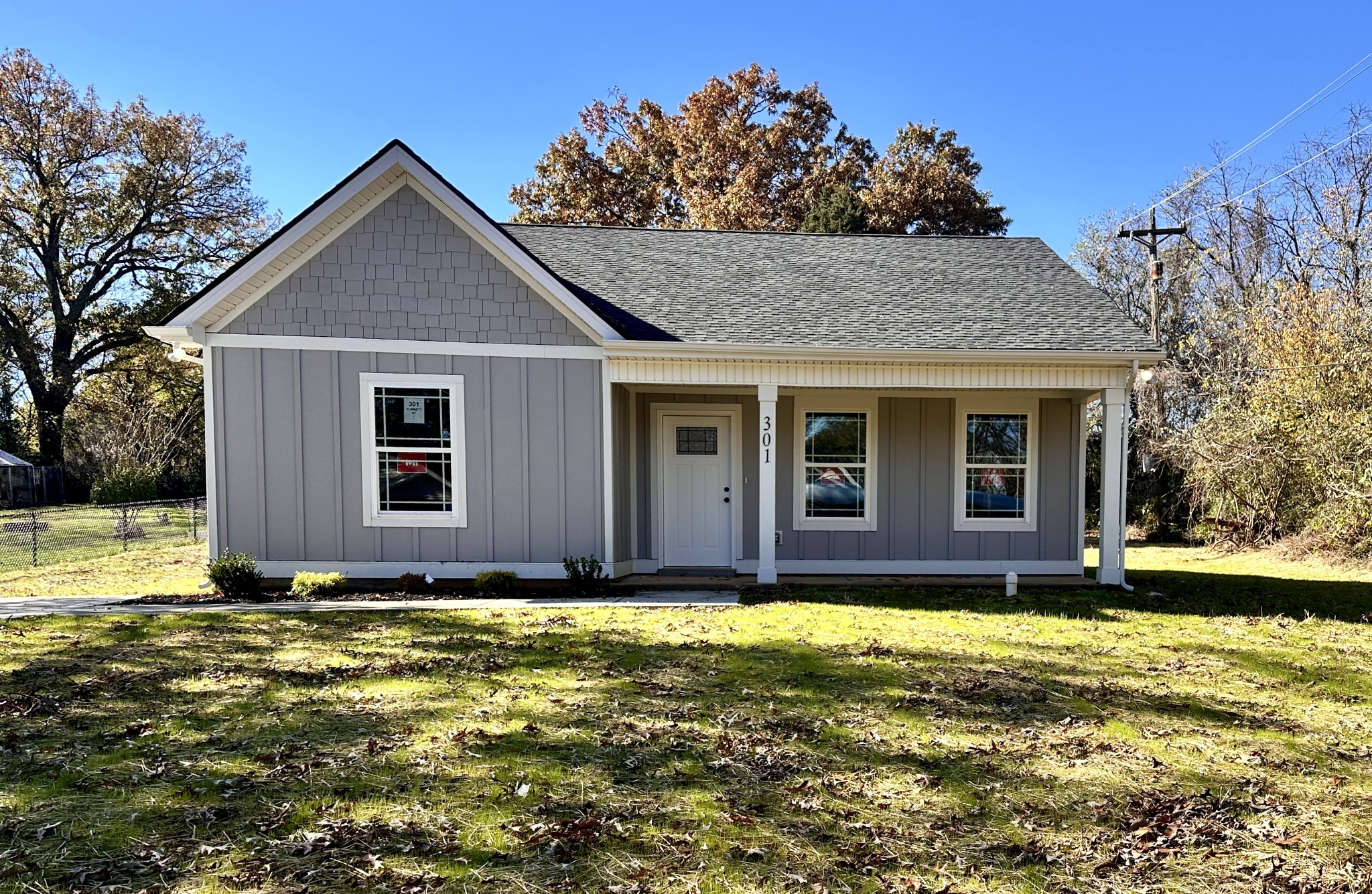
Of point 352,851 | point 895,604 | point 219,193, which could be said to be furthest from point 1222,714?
point 219,193

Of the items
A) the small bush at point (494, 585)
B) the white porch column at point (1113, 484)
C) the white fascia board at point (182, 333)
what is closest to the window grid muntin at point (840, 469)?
the white porch column at point (1113, 484)

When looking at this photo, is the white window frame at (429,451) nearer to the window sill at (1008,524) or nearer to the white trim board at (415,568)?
the white trim board at (415,568)

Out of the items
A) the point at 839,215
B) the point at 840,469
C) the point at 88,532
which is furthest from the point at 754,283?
the point at 88,532

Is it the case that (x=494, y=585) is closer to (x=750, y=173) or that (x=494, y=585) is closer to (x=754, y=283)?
(x=754, y=283)

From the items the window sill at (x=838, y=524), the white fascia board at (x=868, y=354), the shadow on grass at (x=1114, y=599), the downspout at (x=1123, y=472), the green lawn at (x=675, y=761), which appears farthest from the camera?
the window sill at (x=838, y=524)

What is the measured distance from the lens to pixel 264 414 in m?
8.92

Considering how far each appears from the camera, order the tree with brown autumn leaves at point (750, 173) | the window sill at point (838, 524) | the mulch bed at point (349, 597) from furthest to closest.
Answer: the tree with brown autumn leaves at point (750, 173) → the window sill at point (838, 524) → the mulch bed at point (349, 597)

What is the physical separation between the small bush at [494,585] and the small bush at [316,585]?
1.62m

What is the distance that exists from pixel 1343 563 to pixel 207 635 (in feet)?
54.2

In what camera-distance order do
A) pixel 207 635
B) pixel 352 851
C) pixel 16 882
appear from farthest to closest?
pixel 207 635 → pixel 352 851 → pixel 16 882

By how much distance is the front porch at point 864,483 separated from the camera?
10.5m

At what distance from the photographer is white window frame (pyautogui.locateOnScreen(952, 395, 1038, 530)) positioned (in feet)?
34.6

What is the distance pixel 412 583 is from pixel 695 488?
158 inches

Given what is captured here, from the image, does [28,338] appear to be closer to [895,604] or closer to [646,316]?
[646,316]
